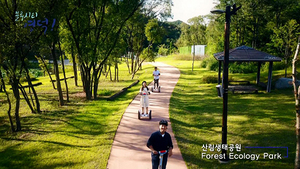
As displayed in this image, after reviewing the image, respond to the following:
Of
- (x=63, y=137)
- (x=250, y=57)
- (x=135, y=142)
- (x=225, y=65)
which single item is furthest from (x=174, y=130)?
(x=250, y=57)

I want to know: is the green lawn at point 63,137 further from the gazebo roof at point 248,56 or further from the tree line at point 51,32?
the gazebo roof at point 248,56

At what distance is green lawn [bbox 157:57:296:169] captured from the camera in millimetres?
7114

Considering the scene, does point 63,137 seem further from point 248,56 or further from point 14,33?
point 248,56

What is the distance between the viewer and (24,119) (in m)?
12.8

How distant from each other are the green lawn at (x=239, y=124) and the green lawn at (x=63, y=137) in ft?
9.87

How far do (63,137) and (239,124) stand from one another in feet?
25.5

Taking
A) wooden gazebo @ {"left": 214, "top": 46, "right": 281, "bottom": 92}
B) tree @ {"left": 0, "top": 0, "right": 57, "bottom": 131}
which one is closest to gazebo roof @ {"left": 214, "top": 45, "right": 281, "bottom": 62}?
wooden gazebo @ {"left": 214, "top": 46, "right": 281, "bottom": 92}

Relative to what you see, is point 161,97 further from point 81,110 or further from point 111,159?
point 111,159

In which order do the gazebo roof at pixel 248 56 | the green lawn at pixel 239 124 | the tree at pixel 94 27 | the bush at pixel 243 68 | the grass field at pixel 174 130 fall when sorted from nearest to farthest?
the green lawn at pixel 239 124 → the grass field at pixel 174 130 → the tree at pixel 94 27 → the gazebo roof at pixel 248 56 → the bush at pixel 243 68

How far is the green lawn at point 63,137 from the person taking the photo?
736 centimetres

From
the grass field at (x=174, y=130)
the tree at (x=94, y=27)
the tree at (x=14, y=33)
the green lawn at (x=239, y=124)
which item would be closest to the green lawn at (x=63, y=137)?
the grass field at (x=174, y=130)

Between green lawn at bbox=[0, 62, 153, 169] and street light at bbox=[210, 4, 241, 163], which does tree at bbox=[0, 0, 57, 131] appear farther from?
street light at bbox=[210, 4, 241, 163]

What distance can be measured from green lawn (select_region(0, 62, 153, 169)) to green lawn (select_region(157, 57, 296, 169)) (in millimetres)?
3010

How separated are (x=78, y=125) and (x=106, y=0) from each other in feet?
26.9
